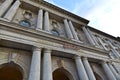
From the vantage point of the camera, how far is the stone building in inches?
326

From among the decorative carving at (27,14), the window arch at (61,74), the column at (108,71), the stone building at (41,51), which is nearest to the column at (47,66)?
the stone building at (41,51)

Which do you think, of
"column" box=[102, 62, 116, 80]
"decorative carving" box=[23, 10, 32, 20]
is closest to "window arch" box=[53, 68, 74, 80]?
"column" box=[102, 62, 116, 80]

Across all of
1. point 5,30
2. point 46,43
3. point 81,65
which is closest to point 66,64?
point 81,65

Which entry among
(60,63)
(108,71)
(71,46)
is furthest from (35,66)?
(108,71)

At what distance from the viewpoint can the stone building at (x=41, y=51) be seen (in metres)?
8.28

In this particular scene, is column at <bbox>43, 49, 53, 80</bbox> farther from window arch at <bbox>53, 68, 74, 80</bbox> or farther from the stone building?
window arch at <bbox>53, 68, 74, 80</bbox>

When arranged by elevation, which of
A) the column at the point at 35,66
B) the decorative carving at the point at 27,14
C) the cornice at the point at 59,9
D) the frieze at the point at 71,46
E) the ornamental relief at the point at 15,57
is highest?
the cornice at the point at 59,9

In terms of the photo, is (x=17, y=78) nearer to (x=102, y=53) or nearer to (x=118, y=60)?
(x=102, y=53)

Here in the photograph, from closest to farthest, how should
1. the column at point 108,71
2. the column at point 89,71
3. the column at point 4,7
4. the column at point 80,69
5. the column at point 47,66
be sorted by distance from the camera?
1. the column at point 47,66
2. the column at point 80,69
3. the column at point 89,71
4. the column at point 4,7
5. the column at point 108,71

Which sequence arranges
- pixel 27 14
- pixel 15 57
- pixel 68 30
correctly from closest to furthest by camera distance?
1. pixel 15 57
2. pixel 27 14
3. pixel 68 30

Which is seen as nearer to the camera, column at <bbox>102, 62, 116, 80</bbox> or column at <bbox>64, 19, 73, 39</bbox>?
column at <bbox>102, 62, 116, 80</bbox>

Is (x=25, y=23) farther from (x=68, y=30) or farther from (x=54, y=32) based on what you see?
(x=68, y=30)

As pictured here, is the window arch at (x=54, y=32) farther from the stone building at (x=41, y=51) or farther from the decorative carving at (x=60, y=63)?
the decorative carving at (x=60, y=63)

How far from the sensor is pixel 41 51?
9.33 m
